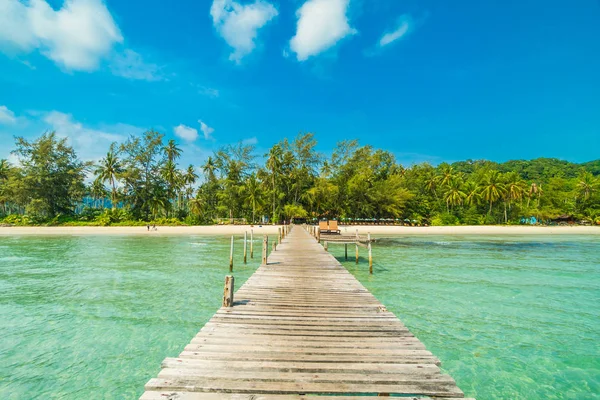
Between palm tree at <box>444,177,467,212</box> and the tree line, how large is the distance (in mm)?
175

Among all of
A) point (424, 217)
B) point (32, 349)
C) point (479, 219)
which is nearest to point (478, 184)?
point (479, 219)

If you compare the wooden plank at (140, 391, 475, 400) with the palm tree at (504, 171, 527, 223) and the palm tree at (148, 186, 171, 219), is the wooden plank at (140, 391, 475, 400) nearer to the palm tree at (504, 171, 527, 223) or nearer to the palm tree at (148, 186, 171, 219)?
the palm tree at (148, 186, 171, 219)

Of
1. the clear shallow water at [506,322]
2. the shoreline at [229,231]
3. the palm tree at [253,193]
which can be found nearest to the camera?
the clear shallow water at [506,322]

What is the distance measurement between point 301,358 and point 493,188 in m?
61.4

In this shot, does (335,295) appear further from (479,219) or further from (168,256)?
(479,219)

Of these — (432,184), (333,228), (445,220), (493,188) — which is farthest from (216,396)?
(432,184)

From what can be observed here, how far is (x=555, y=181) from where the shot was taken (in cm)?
6706

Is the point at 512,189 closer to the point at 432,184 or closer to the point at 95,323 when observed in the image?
the point at 432,184

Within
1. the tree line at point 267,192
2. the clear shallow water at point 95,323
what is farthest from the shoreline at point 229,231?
the clear shallow water at point 95,323

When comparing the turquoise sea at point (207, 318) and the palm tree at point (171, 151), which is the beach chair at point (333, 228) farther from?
the palm tree at point (171, 151)

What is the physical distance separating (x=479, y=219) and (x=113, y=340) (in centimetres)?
6126

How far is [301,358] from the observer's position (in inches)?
135

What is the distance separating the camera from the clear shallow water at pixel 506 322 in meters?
5.52

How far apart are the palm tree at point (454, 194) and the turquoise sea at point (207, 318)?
42.8 metres
